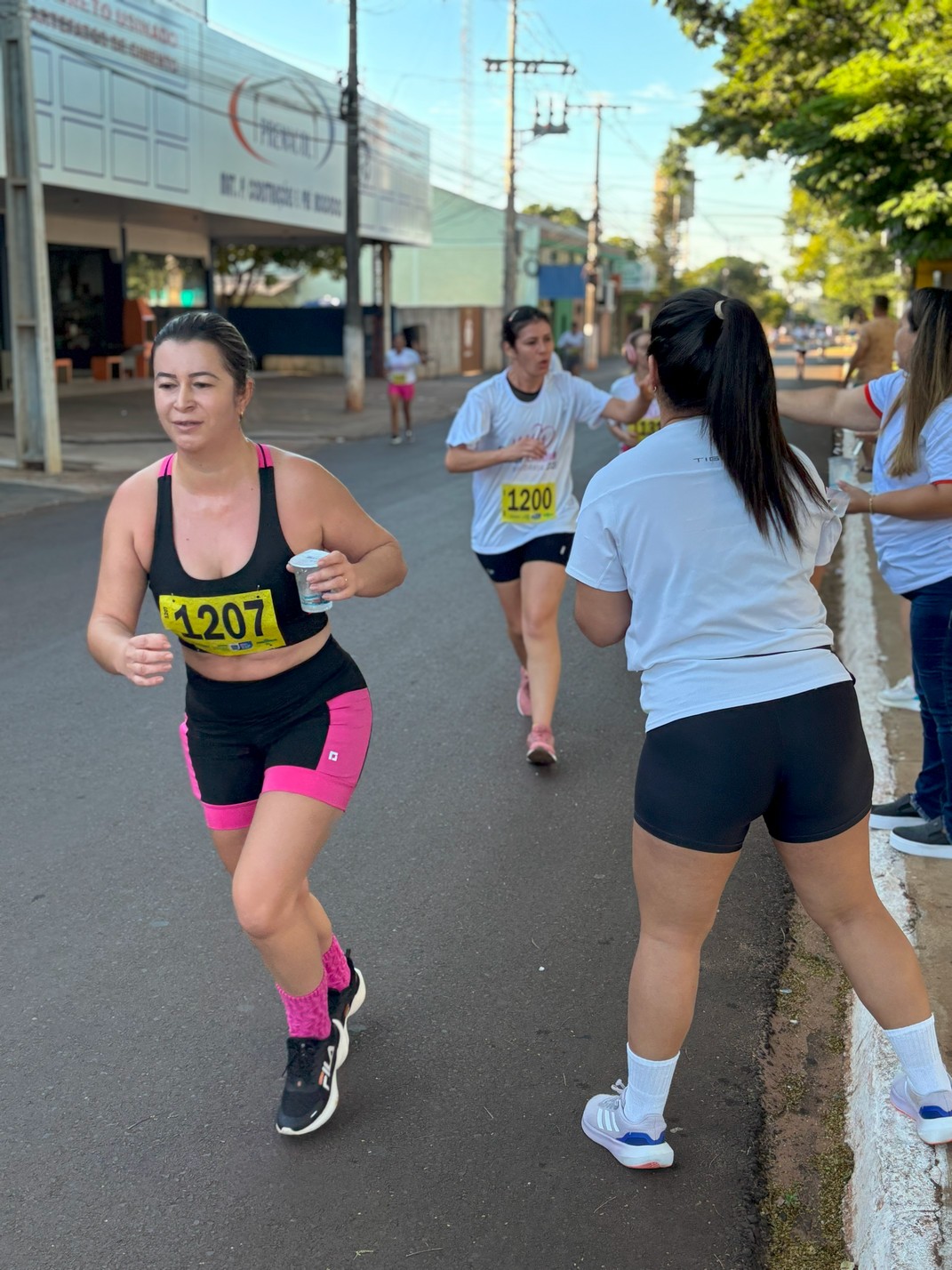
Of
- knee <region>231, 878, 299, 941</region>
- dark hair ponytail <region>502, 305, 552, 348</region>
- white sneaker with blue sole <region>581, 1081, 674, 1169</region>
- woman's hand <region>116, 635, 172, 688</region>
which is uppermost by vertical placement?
dark hair ponytail <region>502, 305, 552, 348</region>

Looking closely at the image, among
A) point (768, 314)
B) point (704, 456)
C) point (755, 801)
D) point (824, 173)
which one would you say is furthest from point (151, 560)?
point (768, 314)

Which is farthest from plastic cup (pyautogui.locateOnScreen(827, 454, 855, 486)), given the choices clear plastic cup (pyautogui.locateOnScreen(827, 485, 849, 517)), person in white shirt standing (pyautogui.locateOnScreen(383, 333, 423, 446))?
person in white shirt standing (pyautogui.locateOnScreen(383, 333, 423, 446))

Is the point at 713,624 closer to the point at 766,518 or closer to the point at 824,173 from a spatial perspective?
the point at 766,518

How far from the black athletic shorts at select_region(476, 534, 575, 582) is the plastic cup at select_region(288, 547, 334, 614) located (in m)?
2.97

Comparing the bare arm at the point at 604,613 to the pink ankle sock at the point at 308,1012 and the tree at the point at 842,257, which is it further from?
the tree at the point at 842,257

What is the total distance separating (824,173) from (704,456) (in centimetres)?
1160

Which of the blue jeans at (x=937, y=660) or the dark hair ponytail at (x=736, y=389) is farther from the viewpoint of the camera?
the blue jeans at (x=937, y=660)

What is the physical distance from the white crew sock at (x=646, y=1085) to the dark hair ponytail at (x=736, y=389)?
1.23 m

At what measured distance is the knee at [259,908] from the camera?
2852 millimetres

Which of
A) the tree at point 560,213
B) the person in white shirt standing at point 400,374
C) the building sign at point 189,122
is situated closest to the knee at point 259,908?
the building sign at point 189,122

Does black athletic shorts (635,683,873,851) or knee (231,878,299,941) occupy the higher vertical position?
black athletic shorts (635,683,873,851)

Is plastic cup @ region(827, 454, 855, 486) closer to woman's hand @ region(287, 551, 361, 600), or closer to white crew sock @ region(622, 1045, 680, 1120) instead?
woman's hand @ region(287, 551, 361, 600)

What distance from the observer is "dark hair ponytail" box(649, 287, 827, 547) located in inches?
99.9

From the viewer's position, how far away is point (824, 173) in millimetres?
12844
